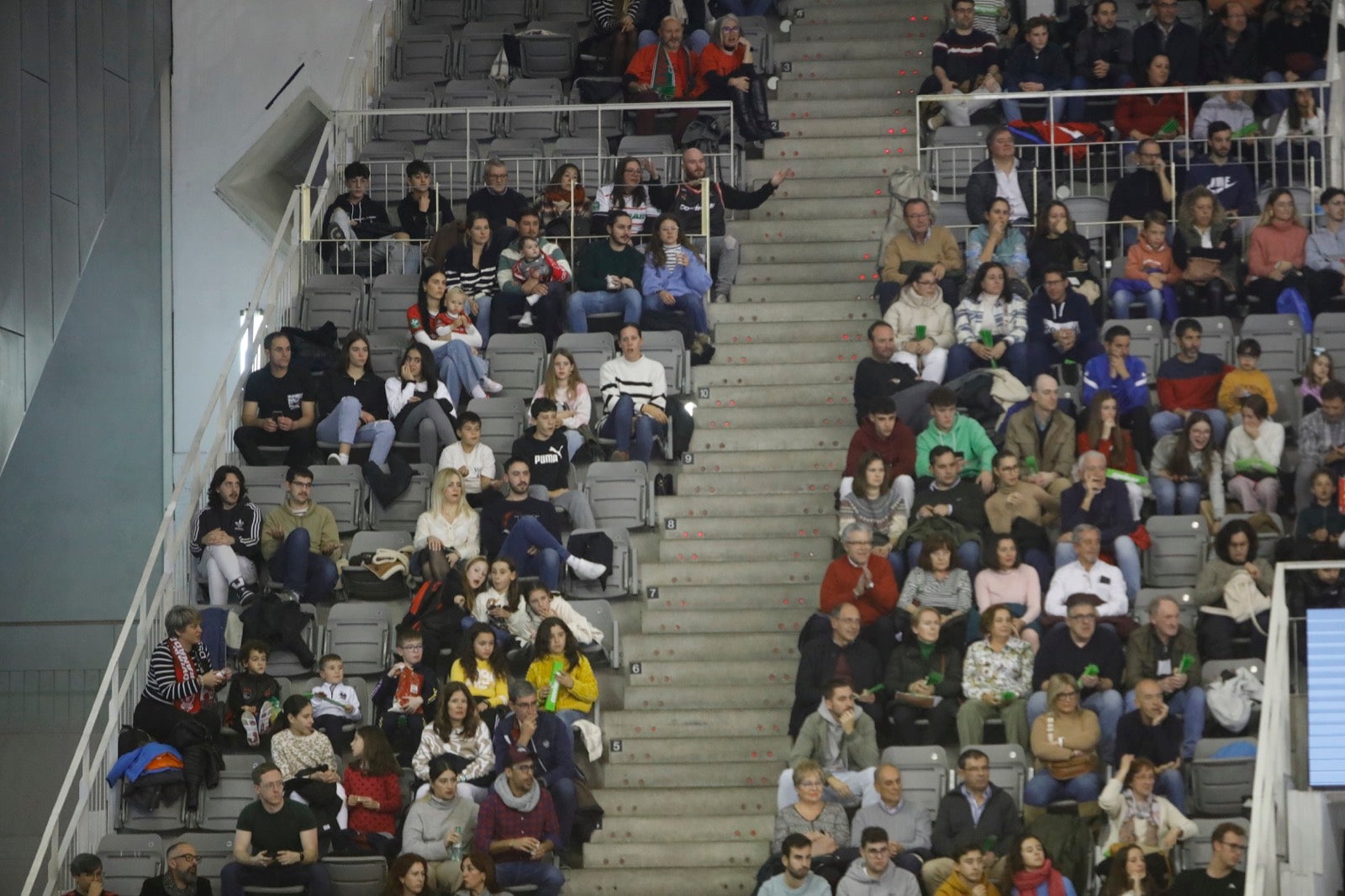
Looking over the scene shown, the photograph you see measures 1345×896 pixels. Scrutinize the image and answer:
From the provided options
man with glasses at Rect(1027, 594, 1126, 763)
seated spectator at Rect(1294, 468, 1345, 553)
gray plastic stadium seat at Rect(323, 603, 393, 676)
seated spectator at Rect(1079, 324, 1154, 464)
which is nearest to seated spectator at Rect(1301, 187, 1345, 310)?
seated spectator at Rect(1079, 324, 1154, 464)

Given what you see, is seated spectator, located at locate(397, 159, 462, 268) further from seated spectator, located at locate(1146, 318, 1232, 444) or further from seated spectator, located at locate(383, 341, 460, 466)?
seated spectator, located at locate(1146, 318, 1232, 444)

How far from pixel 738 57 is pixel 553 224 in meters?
1.82

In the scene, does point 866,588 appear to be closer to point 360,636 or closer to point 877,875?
point 877,875

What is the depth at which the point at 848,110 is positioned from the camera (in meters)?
14.8

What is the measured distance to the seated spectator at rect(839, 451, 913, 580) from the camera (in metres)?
11.2

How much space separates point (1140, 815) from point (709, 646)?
8.76 feet

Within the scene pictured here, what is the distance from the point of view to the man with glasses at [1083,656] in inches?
403

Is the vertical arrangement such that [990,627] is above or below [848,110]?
below

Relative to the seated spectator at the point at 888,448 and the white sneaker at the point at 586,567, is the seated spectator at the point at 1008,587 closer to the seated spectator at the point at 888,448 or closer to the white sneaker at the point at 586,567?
the seated spectator at the point at 888,448

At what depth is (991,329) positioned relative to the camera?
40.4 ft

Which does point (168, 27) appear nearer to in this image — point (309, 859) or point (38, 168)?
point (38, 168)

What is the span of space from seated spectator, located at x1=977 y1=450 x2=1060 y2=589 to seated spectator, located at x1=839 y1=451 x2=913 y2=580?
0.47m

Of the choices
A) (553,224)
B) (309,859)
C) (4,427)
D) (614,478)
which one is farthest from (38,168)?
(309,859)

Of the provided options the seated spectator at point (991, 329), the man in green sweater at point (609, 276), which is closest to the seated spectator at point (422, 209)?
the man in green sweater at point (609, 276)
